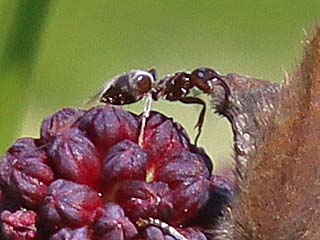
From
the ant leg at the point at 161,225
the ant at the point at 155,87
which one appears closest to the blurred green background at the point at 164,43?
the ant at the point at 155,87

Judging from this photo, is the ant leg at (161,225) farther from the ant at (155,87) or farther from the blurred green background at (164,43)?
the blurred green background at (164,43)

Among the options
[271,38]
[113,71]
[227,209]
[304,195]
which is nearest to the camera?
[304,195]

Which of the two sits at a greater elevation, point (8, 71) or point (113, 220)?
point (8, 71)

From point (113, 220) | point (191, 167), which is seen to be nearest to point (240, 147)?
point (191, 167)

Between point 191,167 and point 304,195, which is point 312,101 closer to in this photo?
point 304,195

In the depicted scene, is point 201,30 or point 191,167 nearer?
point 191,167

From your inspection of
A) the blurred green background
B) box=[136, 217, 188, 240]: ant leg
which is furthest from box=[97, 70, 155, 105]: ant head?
the blurred green background

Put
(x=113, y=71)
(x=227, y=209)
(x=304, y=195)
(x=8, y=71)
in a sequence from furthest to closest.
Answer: (x=113, y=71) → (x=8, y=71) → (x=227, y=209) → (x=304, y=195)

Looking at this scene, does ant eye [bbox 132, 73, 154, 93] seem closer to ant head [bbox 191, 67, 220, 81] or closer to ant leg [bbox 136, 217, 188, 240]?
ant head [bbox 191, 67, 220, 81]

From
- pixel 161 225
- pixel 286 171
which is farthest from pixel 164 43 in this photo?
pixel 286 171
